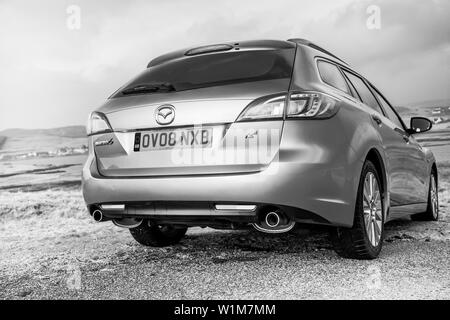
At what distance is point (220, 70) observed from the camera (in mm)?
4137

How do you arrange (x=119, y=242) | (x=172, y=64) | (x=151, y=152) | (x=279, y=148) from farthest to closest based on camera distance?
1. (x=119, y=242)
2. (x=172, y=64)
3. (x=151, y=152)
4. (x=279, y=148)

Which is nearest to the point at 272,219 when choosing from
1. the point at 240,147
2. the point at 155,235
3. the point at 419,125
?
the point at 240,147

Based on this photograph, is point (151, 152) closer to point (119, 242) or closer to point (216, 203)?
point (216, 203)

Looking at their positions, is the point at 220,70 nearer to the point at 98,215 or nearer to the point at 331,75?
the point at 331,75

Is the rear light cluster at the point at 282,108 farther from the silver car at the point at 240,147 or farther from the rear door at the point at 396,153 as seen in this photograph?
the rear door at the point at 396,153

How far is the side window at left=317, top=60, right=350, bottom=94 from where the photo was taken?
4.29 m

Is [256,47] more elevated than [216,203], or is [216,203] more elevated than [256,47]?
[256,47]

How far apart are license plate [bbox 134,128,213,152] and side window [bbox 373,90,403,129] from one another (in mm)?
2535

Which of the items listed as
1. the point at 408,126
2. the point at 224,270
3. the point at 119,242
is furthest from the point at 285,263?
the point at 408,126

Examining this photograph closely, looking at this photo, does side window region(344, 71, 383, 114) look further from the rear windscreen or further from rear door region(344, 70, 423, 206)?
the rear windscreen

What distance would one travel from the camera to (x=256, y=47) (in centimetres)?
424

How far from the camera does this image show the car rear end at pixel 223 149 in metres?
3.67
